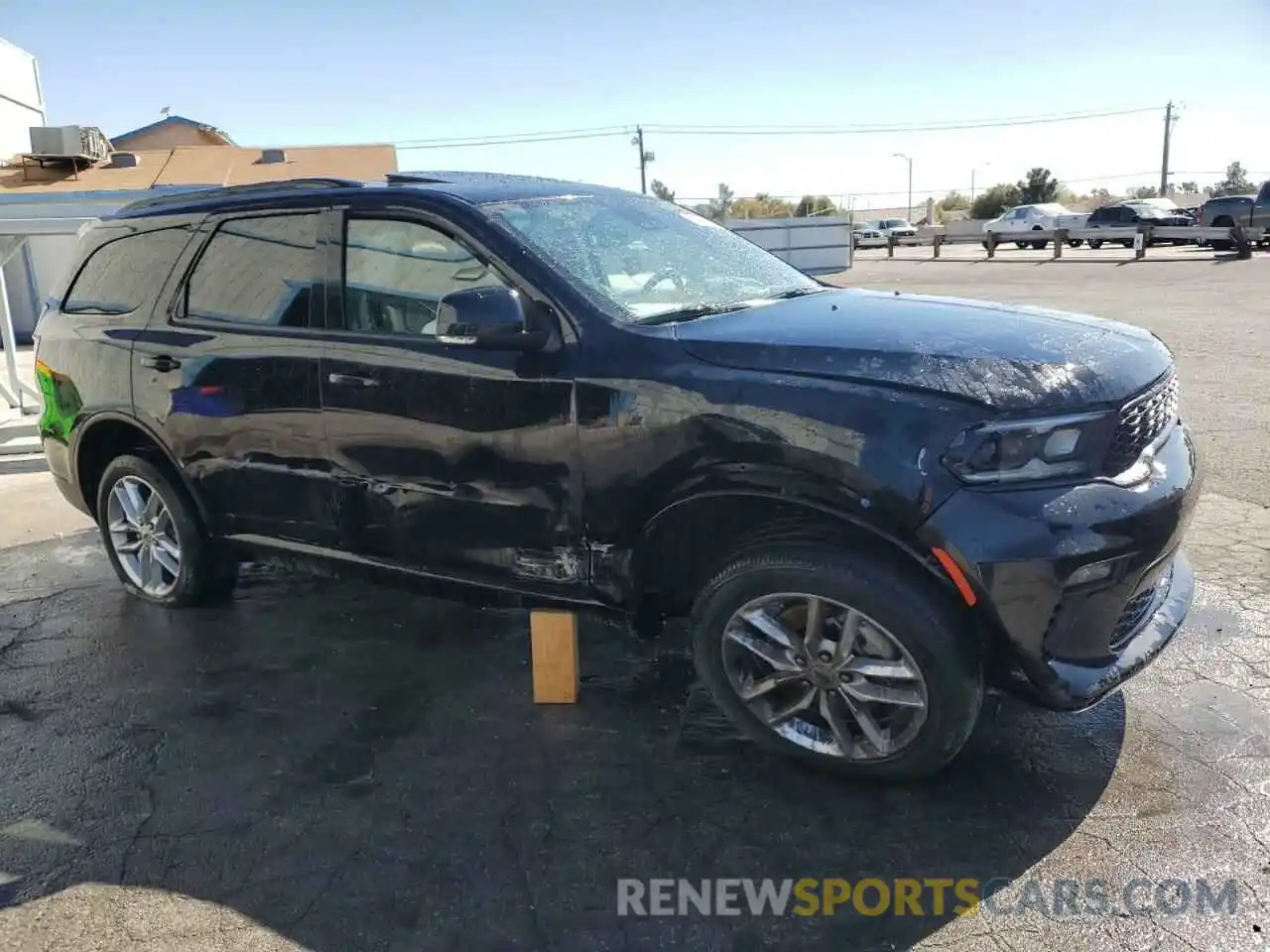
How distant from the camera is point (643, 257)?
3.75 metres

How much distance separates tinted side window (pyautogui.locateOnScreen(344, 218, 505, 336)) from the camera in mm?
3527

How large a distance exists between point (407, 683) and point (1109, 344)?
2831mm

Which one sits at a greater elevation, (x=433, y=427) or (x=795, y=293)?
(x=795, y=293)

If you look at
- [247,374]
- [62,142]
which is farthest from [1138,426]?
[62,142]

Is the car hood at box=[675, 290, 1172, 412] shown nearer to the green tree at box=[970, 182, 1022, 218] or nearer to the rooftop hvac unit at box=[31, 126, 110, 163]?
the rooftop hvac unit at box=[31, 126, 110, 163]

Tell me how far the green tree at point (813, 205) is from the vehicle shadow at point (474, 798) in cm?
6302

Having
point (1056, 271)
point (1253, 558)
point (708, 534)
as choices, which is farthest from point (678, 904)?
point (1056, 271)

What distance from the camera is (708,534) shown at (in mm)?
3240

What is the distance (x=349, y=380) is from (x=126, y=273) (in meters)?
1.74

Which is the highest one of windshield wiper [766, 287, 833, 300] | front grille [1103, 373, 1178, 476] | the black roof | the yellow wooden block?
the black roof

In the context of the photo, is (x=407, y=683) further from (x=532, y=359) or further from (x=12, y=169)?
(x=12, y=169)

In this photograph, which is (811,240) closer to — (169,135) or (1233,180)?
(169,135)

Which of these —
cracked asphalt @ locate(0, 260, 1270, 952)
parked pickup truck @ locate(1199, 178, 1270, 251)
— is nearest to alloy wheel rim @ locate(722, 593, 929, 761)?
cracked asphalt @ locate(0, 260, 1270, 952)

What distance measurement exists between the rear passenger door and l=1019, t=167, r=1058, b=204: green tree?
69.3 m
